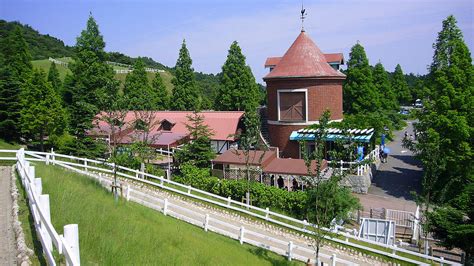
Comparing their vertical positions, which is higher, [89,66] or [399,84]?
[399,84]

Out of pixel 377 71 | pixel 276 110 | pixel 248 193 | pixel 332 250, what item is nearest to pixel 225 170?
pixel 248 193

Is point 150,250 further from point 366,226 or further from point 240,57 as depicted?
point 240,57

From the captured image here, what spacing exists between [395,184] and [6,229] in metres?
24.5

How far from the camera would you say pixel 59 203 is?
10062mm

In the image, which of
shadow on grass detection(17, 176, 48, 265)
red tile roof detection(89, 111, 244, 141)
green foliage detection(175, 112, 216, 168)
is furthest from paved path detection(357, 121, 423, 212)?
shadow on grass detection(17, 176, 48, 265)

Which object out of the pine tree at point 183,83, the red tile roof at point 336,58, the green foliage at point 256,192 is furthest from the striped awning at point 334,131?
the pine tree at point 183,83

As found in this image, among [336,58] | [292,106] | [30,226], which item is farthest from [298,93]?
[30,226]

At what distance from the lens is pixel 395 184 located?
1078 inches

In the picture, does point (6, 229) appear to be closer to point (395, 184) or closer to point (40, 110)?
point (395, 184)

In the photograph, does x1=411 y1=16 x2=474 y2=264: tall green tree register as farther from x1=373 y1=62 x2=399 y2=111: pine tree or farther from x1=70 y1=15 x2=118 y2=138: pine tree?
x1=373 y1=62 x2=399 y2=111: pine tree

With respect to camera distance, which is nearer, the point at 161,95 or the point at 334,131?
the point at 334,131

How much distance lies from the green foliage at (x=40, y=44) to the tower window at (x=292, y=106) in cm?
8587

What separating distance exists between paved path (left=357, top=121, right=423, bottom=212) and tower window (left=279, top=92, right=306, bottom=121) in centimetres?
710

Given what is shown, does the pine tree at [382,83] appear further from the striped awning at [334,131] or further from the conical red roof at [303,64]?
the striped awning at [334,131]
